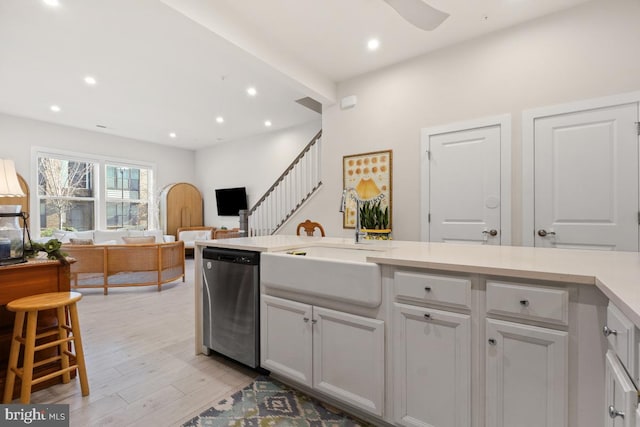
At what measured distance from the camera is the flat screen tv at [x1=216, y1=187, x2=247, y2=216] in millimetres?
7676

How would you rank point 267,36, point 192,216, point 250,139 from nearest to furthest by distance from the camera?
point 267,36
point 250,139
point 192,216

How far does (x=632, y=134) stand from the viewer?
255 cm

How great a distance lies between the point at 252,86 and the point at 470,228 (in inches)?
141

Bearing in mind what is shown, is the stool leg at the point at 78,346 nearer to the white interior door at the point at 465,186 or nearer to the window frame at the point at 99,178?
the white interior door at the point at 465,186

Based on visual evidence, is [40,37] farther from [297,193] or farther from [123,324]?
[297,193]

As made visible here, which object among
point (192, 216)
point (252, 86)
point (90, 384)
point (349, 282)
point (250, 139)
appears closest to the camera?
point (349, 282)

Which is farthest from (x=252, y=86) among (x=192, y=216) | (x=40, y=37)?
(x=192, y=216)

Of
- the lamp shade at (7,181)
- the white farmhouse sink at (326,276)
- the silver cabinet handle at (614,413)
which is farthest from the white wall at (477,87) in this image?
the lamp shade at (7,181)

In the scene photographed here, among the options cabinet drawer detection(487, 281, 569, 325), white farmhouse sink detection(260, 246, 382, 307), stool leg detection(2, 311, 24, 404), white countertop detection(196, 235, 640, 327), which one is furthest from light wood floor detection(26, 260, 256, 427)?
cabinet drawer detection(487, 281, 569, 325)

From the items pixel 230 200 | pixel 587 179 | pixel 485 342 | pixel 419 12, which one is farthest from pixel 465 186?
pixel 230 200

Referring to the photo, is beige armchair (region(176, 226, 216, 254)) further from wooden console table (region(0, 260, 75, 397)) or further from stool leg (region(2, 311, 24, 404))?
stool leg (region(2, 311, 24, 404))

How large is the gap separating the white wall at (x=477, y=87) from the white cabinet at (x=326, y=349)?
Answer: 7.15 ft

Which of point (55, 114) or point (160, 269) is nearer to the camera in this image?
point (160, 269)

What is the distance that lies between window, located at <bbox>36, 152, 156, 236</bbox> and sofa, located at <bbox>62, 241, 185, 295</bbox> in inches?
96.4
